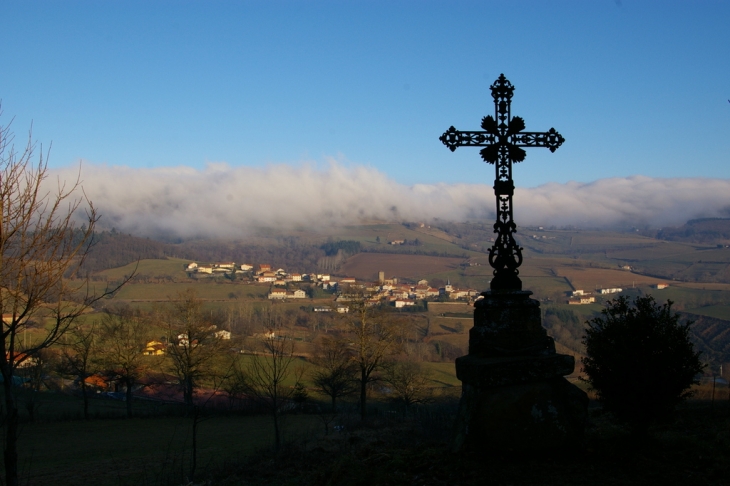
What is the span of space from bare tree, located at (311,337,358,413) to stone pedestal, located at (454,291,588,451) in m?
20.2

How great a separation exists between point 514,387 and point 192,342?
3045 cm

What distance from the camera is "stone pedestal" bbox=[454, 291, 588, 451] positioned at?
6.82 m

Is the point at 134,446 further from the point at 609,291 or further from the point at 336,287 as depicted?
the point at 336,287

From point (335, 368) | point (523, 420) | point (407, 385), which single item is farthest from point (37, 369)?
point (523, 420)

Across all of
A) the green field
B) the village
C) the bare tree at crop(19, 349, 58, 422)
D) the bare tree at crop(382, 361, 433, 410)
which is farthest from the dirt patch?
the green field

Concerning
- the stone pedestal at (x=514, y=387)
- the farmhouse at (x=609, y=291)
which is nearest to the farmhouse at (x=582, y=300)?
the farmhouse at (x=609, y=291)

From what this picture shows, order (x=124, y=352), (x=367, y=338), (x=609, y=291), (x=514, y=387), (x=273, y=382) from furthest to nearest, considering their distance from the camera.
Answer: (x=609, y=291), (x=124, y=352), (x=367, y=338), (x=273, y=382), (x=514, y=387)

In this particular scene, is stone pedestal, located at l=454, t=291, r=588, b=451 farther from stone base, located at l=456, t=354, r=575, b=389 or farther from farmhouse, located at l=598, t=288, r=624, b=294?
farmhouse, located at l=598, t=288, r=624, b=294

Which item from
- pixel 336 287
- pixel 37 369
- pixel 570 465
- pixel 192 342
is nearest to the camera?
pixel 570 465

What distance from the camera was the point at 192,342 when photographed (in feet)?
113

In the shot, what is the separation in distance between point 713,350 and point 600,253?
15822 centimetres

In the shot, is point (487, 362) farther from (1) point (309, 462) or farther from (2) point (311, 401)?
(2) point (311, 401)

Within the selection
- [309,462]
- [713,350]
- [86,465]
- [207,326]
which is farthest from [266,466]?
[713,350]

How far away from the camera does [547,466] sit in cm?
656
